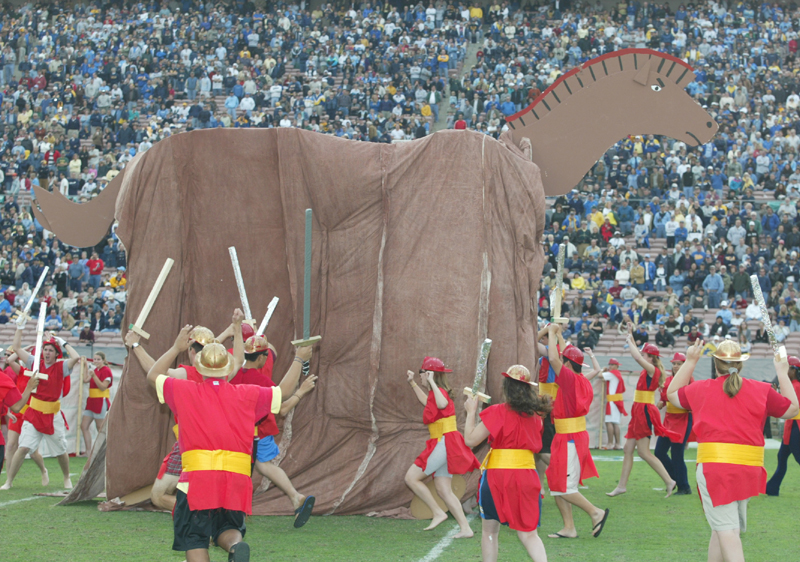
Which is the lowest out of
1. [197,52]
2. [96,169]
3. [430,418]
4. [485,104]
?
[430,418]

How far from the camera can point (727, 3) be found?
30484 millimetres

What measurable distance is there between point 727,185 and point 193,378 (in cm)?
1862

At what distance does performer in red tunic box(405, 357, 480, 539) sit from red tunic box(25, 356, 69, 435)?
439cm

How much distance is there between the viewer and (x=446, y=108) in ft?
87.4

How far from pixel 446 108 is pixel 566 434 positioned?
19583 mm

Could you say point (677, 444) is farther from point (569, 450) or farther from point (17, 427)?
point (17, 427)

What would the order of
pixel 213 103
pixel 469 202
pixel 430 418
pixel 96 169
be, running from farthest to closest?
pixel 213 103 < pixel 96 169 < pixel 469 202 < pixel 430 418

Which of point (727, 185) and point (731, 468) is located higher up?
point (727, 185)

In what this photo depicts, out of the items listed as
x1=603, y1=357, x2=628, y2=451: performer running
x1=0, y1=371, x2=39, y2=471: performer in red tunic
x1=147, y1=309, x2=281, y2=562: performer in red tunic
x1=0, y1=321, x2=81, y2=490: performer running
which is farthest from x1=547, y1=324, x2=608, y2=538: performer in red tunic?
x1=603, y1=357, x2=628, y2=451: performer running

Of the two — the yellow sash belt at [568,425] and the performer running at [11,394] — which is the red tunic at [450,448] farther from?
the performer running at [11,394]

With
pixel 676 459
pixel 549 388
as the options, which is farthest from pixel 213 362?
pixel 676 459

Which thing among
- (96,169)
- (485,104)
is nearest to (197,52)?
(96,169)

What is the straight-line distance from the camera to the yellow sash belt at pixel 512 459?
19.4 feet

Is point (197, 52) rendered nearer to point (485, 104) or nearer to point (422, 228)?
point (485, 104)
